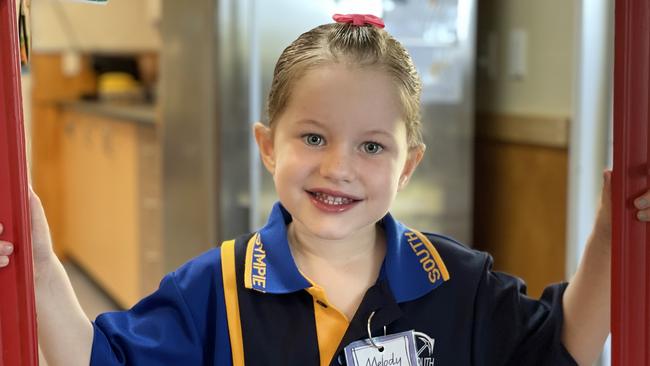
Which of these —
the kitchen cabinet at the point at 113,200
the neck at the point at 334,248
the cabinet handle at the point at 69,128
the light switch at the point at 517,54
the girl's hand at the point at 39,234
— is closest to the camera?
the girl's hand at the point at 39,234

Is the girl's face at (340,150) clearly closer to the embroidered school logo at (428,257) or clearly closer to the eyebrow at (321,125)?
the eyebrow at (321,125)

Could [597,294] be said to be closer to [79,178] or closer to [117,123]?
[117,123]

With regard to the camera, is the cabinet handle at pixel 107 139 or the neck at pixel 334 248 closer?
the neck at pixel 334 248

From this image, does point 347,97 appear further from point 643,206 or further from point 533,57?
point 533,57

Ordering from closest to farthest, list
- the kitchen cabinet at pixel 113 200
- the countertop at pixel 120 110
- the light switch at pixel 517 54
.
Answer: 1. the light switch at pixel 517 54
2. the countertop at pixel 120 110
3. the kitchen cabinet at pixel 113 200

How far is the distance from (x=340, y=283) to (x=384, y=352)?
0.36 feet

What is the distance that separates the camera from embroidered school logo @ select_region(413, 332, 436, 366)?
114cm

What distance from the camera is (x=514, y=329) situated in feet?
3.90

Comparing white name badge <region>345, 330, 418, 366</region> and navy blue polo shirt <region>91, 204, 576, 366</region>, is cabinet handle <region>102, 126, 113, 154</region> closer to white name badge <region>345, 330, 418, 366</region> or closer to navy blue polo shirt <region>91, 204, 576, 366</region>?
navy blue polo shirt <region>91, 204, 576, 366</region>

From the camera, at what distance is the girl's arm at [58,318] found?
3.24 feet

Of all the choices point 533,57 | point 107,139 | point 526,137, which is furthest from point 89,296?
point 533,57

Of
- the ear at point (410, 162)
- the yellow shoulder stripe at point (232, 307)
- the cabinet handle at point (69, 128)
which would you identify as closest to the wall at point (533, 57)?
the ear at point (410, 162)

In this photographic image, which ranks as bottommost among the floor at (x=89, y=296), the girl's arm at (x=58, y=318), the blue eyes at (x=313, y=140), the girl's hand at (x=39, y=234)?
the floor at (x=89, y=296)

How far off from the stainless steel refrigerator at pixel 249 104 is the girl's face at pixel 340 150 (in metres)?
1.35
